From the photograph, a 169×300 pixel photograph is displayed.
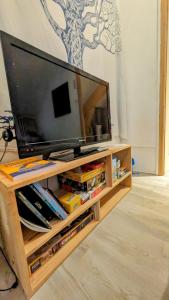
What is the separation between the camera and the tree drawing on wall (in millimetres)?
1129

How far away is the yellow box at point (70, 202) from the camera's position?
0.78 metres

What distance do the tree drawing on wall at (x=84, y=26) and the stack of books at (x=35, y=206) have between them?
1032 millimetres

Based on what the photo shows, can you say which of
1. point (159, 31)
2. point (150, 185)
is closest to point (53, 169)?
point (150, 185)

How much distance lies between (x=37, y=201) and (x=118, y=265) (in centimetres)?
49

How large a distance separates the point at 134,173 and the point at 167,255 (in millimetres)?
1228

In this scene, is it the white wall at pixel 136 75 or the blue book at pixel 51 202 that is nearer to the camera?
the blue book at pixel 51 202

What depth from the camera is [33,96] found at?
2.24ft

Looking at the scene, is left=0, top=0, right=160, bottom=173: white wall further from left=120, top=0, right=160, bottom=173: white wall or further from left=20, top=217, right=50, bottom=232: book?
left=20, top=217, right=50, bottom=232: book

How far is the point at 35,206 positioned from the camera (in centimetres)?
64

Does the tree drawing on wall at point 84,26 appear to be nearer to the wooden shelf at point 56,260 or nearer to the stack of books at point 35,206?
the stack of books at point 35,206

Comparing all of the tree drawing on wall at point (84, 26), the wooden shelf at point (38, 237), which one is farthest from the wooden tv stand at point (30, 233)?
the tree drawing on wall at point (84, 26)

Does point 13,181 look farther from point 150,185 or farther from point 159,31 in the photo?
point 159,31

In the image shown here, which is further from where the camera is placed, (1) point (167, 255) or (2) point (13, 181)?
(1) point (167, 255)

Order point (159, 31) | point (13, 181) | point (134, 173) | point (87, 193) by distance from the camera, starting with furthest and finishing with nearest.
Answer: point (134, 173)
point (159, 31)
point (87, 193)
point (13, 181)
